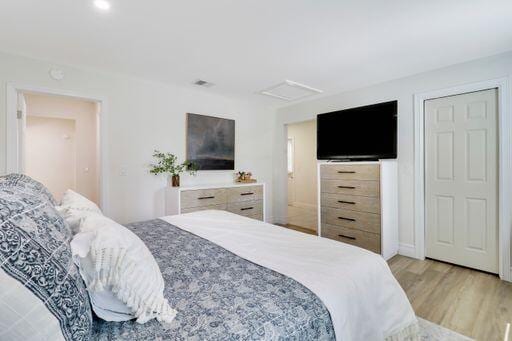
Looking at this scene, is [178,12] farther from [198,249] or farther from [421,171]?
[421,171]

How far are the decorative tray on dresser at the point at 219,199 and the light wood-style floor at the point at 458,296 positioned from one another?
2.08 m

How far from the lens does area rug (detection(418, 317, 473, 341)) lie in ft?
5.58

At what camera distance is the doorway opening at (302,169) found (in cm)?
642

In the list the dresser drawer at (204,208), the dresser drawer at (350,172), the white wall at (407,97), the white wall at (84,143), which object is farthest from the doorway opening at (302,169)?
the white wall at (84,143)

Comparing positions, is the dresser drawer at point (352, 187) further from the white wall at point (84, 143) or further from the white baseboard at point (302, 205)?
the white wall at point (84, 143)

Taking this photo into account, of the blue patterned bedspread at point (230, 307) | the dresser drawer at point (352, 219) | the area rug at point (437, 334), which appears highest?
the blue patterned bedspread at point (230, 307)

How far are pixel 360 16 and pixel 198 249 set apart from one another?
7.00 ft

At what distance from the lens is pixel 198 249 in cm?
157

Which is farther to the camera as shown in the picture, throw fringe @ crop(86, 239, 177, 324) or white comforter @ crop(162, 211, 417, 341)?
white comforter @ crop(162, 211, 417, 341)

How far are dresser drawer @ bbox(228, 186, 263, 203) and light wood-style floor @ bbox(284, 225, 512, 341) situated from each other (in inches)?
82.9

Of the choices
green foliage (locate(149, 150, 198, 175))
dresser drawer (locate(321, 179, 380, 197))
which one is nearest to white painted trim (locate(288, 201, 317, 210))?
dresser drawer (locate(321, 179, 380, 197))

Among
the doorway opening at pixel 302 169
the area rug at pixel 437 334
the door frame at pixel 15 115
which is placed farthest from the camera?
the doorway opening at pixel 302 169

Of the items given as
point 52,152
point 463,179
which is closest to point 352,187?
point 463,179

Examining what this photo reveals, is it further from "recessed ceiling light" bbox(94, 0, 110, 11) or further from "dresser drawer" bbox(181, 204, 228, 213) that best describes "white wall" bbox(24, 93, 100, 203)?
"recessed ceiling light" bbox(94, 0, 110, 11)
